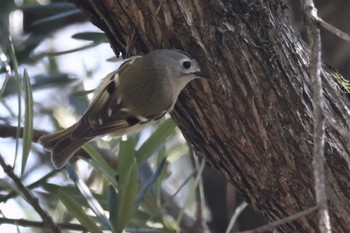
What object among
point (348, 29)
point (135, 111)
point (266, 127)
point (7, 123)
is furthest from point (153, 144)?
point (348, 29)

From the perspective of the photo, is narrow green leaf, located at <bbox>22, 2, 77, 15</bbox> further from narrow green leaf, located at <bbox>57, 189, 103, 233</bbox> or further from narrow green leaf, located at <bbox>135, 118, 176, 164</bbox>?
narrow green leaf, located at <bbox>57, 189, 103, 233</bbox>

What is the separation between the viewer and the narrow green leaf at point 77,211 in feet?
6.00

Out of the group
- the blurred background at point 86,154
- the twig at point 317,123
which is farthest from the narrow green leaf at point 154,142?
the twig at point 317,123

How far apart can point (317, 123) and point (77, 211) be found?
840 mm

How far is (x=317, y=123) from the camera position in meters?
1.18

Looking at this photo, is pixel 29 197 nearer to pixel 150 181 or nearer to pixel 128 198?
pixel 128 198

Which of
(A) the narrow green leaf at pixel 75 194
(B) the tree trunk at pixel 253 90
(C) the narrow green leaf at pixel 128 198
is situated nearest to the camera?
(B) the tree trunk at pixel 253 90

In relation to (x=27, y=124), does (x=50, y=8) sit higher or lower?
higher

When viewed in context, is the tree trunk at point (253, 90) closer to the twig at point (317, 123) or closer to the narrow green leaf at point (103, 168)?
the twig at point (317, 123)

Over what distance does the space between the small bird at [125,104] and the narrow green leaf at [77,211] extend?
0.58 feet

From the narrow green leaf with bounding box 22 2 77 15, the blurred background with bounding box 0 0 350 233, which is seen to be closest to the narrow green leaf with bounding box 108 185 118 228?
the blurred background with bounding box 0 0 350 233

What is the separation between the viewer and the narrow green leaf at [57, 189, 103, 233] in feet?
6.00

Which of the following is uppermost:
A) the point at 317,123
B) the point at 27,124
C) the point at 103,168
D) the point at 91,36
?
the point at 317,123

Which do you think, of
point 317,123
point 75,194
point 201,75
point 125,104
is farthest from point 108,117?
point 317,123
